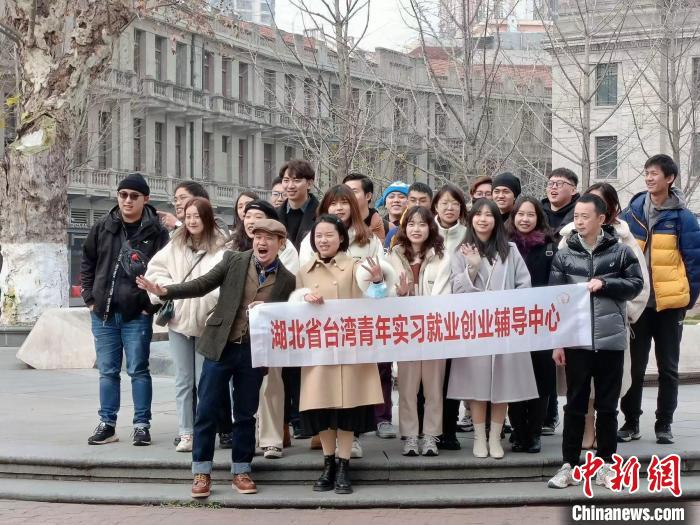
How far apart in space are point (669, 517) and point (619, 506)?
38 centimetres

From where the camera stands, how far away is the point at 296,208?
29.0 ft

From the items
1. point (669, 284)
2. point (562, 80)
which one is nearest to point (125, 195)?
point (669, 284)

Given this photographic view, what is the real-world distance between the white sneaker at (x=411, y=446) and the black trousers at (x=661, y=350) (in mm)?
1871

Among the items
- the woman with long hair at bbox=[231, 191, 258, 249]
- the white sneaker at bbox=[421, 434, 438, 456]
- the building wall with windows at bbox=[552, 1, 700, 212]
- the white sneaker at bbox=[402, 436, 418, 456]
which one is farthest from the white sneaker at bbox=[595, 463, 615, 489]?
the building wall with windows at bbox=[552, 1, 700, 212]

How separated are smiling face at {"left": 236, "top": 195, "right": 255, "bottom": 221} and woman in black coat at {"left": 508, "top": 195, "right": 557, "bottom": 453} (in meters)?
2.01

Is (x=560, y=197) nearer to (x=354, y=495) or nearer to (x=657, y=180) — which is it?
(x=657, y=180)

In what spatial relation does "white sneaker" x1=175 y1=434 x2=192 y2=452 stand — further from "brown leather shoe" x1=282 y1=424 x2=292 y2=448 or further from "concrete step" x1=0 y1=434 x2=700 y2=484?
"brown leather shoe" x1=282 y1=424 x2=292 y2=448

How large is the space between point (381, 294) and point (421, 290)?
27.8 inches

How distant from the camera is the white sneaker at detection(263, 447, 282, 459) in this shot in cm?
792

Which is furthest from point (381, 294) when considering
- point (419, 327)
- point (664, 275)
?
point (664, 275)

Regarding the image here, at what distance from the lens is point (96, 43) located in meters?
16.5

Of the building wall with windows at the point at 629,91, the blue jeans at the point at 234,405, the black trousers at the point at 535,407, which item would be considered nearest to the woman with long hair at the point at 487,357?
the black trousers at the point at 535,407

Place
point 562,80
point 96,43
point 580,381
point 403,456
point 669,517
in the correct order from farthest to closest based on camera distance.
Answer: point 562,80
point 96,43
point 403,456
point 580,381
point 669,517

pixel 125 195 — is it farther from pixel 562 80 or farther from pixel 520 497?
pixel 562 80
